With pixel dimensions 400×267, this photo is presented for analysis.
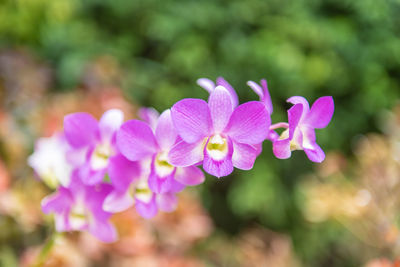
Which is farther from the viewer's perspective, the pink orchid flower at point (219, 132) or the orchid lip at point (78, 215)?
the orchid lip at point (78, 215)

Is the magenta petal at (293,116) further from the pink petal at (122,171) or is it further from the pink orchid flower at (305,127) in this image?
the pink petal at (122,171)

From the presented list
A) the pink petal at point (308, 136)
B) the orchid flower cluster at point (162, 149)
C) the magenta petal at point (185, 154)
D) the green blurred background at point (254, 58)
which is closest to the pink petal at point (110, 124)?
the orchid flower cluster at point (162, 149)

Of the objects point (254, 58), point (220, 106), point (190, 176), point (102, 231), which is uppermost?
point (220, 106)

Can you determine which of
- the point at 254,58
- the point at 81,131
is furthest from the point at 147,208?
the point at 254,58

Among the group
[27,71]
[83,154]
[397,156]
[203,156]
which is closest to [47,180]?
[83,154]

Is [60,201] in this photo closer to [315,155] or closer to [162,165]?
[162,165]

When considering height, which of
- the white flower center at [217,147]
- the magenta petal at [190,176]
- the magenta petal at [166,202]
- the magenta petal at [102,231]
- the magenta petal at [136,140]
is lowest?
the magenta petal at [102,231]
